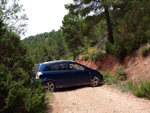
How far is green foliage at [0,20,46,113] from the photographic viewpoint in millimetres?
3004

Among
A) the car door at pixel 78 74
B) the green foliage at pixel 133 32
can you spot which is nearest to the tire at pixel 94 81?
the car door at pixel 78 74

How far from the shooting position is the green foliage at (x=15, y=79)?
3004mm

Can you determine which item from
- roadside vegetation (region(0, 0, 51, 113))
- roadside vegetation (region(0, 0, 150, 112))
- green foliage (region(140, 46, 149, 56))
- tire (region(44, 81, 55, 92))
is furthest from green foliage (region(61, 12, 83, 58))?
roadside vegetation (region(0, 0, 51, 113))

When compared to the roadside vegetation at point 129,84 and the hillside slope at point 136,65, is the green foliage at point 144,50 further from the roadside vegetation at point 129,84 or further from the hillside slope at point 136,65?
the roadside vegetation at point 129,84

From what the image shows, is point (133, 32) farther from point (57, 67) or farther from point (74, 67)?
point (57, 67)

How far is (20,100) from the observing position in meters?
3.13

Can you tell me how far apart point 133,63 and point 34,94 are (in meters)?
6.45

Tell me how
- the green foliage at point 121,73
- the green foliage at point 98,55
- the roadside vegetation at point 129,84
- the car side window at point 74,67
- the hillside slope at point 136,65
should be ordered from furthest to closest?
the green foliage at point 98,55, the green foliage at point 121,73, the car side window at point 74,67, the hillside slope at point 136,65, the roadside vegetation at point 129,84

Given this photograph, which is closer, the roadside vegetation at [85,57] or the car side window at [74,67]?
the roadside vegetation at [85,57]

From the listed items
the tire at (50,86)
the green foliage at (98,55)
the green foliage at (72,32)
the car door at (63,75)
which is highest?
the green foliage at (72,32)

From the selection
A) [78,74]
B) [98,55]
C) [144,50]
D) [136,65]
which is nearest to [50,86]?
[78,74]

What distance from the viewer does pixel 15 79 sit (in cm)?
338

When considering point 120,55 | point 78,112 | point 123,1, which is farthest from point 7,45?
point 123,1

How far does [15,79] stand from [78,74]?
4.19m
